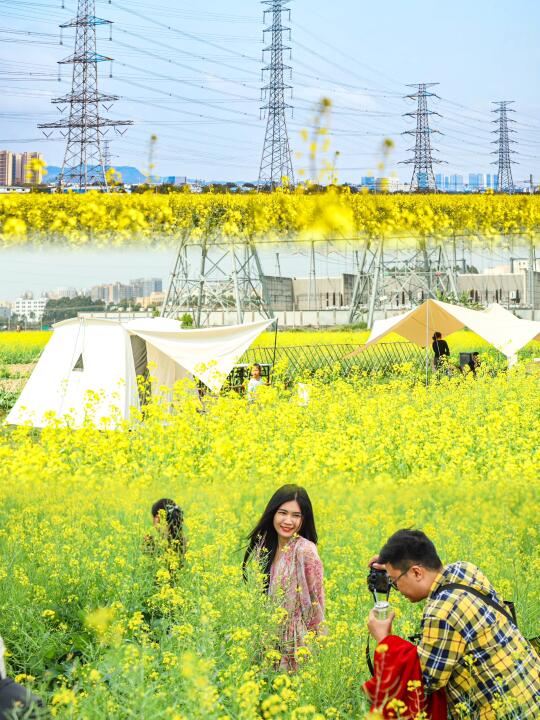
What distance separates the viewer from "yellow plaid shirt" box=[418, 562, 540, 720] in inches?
146

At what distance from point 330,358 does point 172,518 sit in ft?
40.8

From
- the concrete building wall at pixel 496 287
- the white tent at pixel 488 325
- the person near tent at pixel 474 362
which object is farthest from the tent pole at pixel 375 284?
the concrete building wall at pixel 496 287

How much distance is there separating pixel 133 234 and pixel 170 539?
41.3ft

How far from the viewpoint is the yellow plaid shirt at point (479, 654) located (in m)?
3.70

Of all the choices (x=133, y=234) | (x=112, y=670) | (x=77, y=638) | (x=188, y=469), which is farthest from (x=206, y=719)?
(x=133, y=234)

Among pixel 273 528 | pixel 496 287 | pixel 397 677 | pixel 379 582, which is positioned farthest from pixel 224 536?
pixel 496 287

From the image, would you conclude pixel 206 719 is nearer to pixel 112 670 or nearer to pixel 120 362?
pixel 112 670

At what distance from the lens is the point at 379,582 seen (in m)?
4.04

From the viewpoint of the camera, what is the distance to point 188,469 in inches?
314

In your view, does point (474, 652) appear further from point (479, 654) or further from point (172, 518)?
point (172, 518)

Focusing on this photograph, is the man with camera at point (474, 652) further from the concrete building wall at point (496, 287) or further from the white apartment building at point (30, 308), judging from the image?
the concrete building wall at point (496, 287)

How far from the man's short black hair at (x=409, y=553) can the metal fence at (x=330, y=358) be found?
12327 millimetres

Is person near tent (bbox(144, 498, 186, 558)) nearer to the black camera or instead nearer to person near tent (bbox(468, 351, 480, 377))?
the black camera

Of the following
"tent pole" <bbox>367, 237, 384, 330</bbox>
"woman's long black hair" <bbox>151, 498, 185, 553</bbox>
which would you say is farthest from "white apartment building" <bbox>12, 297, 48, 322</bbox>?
"woman's long black hair" <bbox>151, 498, 185, 553</bbox>
